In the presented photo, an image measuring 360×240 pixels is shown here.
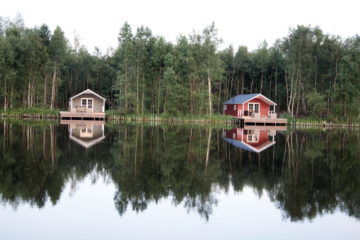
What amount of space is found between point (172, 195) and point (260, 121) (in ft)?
114

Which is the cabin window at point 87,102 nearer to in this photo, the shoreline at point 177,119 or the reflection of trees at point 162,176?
the shoreline at point 177,119

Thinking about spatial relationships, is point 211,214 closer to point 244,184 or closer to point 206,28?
point 244,184

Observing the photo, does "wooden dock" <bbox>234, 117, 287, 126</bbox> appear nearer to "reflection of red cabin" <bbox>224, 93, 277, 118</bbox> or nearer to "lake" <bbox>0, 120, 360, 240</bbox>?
"reflection of red cabin" <bbox>224, 93, 277, 118</bbox>

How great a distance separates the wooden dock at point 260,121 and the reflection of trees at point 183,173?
24.7 meters

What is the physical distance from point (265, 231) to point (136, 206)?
2767mm

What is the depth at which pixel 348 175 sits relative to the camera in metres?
12.2

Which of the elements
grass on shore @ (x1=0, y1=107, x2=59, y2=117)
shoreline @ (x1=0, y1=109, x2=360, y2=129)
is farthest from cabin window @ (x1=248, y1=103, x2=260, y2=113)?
grass on shore @ (x1=0, y1=107, x2=59, y2=117)

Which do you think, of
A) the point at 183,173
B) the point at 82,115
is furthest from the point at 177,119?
the point at 183,173

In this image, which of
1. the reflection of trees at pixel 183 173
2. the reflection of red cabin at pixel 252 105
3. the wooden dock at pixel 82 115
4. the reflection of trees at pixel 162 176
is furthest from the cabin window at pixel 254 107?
the reflection of trees at pixel 162 176

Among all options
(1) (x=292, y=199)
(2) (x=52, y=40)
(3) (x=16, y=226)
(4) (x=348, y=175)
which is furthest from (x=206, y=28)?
(3) (x=16, y=226)

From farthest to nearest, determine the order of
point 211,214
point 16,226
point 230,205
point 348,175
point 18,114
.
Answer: point 18,114 → point 348,175 → point 230,205 → point 211,214 → point 16,226

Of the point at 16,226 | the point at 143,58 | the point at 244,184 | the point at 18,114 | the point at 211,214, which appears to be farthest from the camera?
the point at 143,58

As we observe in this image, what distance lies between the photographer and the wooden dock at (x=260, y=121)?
42438 mm

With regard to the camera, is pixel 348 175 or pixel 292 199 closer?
pixel 292 199
